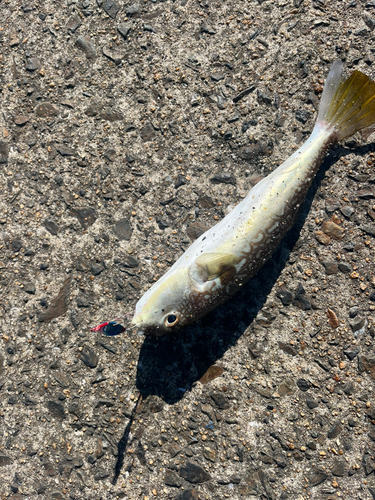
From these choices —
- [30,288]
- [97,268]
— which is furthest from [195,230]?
[30,288]

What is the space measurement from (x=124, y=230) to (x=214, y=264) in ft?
4.62

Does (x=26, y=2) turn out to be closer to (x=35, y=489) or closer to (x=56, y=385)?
(x=56, y=385)

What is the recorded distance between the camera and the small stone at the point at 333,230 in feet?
12.8

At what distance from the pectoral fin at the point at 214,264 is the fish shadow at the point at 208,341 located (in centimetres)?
78

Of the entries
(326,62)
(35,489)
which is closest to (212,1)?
(326,62)

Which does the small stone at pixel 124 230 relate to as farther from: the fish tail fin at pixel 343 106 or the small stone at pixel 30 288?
the fish tail fin at pixel 343 106

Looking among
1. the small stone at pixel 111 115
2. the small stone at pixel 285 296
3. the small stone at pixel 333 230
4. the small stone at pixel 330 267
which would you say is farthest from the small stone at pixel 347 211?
the small stone at pixel 111 115

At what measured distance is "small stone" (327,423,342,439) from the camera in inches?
148

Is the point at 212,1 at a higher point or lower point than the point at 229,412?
higher

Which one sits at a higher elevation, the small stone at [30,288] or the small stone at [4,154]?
the small stone at [4,154]

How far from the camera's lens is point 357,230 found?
3.87 meters

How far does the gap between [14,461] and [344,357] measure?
422cm

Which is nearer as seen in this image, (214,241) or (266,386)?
(214,241)

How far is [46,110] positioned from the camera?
4191 mm
